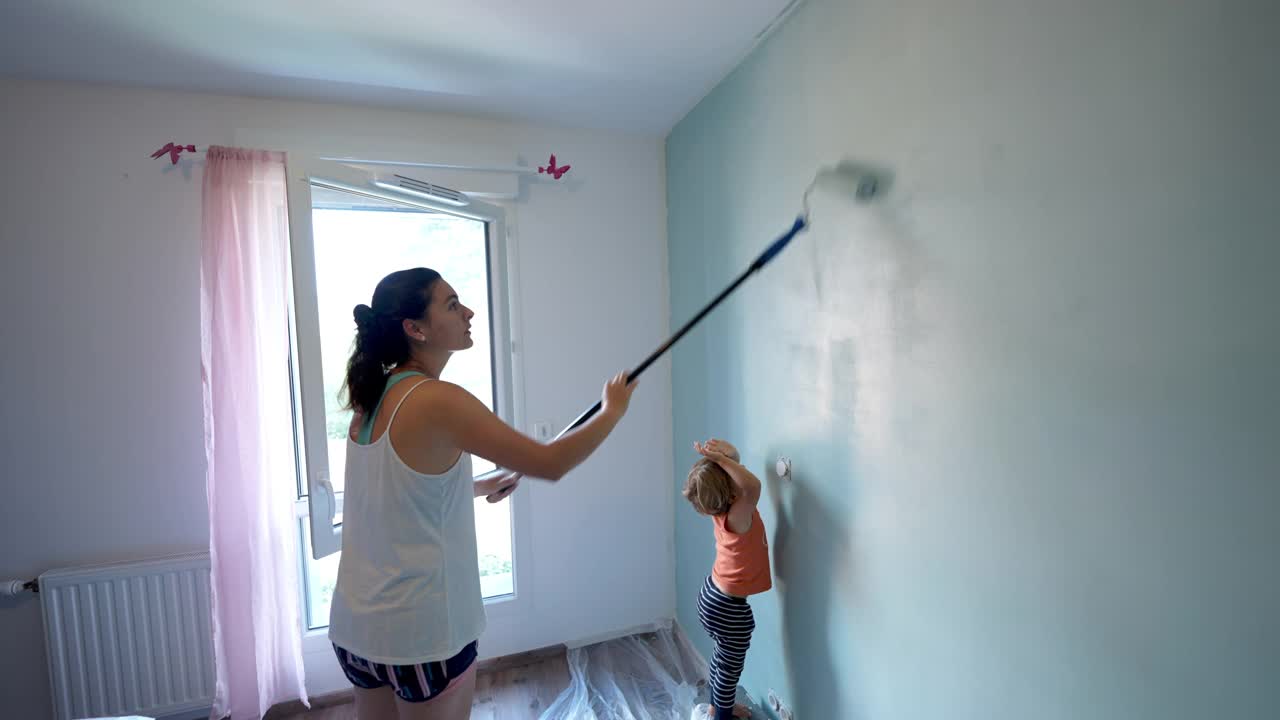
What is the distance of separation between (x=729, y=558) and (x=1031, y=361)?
98cm

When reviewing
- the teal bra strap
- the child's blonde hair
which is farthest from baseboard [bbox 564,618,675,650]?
the teal bra strap

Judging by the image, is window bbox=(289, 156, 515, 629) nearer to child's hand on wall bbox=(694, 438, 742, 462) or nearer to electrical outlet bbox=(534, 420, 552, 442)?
electrical outlet bbox=(534, 420, 552, 442)

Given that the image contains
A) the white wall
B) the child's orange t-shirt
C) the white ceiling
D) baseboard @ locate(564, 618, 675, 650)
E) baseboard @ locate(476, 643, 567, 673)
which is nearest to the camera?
the white ceiling

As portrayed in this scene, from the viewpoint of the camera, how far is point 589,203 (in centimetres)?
240

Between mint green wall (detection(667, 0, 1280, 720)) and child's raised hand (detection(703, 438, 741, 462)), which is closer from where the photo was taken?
mint green wall (detection(667, 0, 1280, 720))

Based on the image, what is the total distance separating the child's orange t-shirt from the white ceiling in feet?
4.57

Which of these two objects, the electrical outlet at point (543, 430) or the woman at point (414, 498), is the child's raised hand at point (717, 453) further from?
the electrical outlet at point (543, 430)

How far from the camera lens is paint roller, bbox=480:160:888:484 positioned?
123 cm

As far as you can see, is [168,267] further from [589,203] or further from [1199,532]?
[1199,532]

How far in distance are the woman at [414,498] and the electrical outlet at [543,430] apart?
1161 mm

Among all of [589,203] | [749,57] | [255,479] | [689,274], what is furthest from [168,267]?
[749,57]

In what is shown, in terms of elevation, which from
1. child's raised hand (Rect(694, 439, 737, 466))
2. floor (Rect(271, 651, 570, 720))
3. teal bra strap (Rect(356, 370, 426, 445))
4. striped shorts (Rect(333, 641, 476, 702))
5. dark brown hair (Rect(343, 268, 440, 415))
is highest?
dark brown hair (Rect(343, 268, 440, 415))

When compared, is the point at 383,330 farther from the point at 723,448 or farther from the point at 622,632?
the point at 622,632

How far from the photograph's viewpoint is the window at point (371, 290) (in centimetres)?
157
